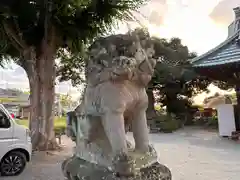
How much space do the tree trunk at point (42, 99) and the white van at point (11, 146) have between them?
2.77 metres

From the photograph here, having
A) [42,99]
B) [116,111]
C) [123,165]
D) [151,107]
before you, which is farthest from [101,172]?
[151,107]

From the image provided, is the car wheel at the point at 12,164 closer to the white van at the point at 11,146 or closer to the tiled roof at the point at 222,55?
the white van at the point at 11,146

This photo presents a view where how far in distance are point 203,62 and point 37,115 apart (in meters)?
7.09

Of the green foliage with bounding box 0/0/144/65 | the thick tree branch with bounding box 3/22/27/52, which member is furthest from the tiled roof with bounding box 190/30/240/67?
the thick tree branch with bounding box 3/22/27/52

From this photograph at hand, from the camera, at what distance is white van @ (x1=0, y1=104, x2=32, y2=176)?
235 inches

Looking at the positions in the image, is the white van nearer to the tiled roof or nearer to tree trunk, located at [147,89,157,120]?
the tiled roof

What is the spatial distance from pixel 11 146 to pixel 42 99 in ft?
10.6

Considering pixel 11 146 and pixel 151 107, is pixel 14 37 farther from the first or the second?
pixel 151 107

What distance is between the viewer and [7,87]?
101 feet

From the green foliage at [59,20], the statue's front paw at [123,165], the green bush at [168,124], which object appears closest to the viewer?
the statue's front paw at [123,165]

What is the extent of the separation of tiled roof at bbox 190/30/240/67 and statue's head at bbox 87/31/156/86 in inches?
317

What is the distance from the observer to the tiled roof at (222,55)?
414 inches

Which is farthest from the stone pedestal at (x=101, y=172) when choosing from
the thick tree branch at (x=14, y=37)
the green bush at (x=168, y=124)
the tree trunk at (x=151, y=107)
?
the tree trunk at (x=151, y=107)

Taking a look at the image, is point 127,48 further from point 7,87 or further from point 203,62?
point 7,87
